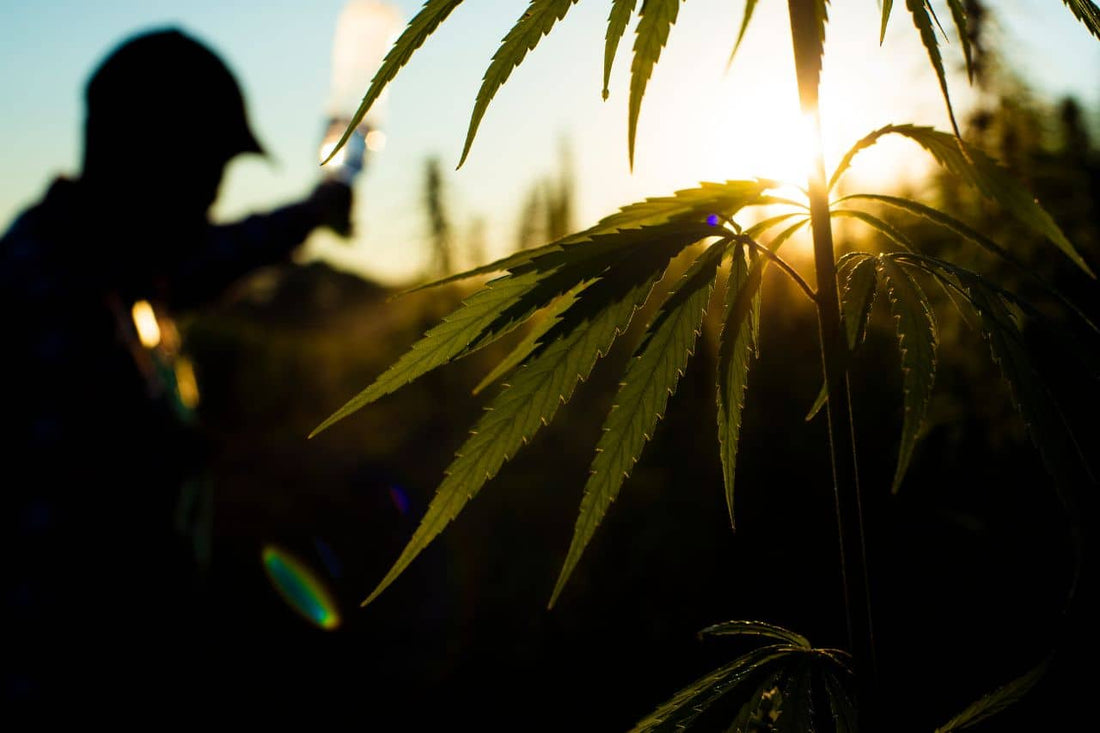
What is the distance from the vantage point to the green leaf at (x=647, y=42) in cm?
44

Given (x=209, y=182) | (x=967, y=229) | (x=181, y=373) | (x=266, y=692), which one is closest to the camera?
(x=967, y=229)

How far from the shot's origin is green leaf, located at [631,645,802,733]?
0.50 metres

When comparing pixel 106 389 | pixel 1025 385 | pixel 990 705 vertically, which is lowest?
pixel 990 705

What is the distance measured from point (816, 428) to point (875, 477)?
2.68 feet

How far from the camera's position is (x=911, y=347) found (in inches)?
18.1

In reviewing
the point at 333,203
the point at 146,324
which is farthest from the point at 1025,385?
the point at 333,203

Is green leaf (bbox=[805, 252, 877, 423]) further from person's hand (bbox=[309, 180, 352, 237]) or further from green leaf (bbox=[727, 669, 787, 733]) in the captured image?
person's hand (bbox=[309, 180, 352, 237])

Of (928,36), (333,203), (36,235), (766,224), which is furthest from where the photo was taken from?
(333,203)

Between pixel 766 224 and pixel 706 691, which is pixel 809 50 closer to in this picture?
pixel 766 224

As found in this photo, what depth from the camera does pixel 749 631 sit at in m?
0.55

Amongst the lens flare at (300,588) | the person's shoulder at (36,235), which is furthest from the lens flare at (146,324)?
the lens flare at (300,588)

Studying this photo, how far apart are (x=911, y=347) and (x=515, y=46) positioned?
1.08 feet

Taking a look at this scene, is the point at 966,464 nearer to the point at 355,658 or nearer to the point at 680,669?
the point at 680,669

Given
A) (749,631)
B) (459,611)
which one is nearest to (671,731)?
(749,631)
